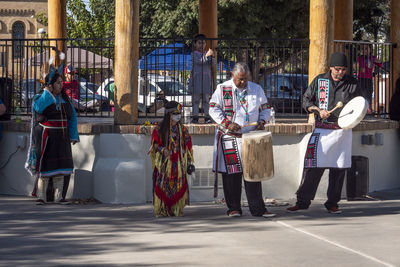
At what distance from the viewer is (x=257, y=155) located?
379 inches

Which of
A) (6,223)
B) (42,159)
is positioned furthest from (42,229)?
(42,159)

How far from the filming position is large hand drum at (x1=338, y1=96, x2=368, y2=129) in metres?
9.86

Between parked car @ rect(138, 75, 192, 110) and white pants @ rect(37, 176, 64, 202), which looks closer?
white pants @ rect(37, 176, 64, 202)

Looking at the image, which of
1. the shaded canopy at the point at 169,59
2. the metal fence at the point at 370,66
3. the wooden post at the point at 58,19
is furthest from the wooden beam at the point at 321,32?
the wooden post at the point at 58,19

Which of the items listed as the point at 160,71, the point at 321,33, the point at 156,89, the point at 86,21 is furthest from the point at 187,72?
the point at 86,21

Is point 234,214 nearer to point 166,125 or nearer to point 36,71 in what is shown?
point 166,125

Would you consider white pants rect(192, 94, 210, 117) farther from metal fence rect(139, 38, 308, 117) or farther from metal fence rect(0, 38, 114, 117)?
metal fence rect(0, 38, 114, 117)

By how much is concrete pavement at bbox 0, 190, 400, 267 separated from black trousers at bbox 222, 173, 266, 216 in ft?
0.51

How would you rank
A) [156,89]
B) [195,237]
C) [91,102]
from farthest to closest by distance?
[91,102] < [156,89] < [195,237]

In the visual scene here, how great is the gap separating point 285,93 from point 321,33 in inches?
80.8

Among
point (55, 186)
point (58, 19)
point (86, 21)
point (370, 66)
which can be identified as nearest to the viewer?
point (55, 186)

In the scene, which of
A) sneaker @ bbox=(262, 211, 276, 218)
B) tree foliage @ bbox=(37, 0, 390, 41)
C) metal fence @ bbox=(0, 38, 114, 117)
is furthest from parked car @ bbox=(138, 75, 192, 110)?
tree foliage @ bbox=(37, 0, 390, 41)

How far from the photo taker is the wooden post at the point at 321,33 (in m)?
11.8

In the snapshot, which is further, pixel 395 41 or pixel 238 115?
pixel 395 41
